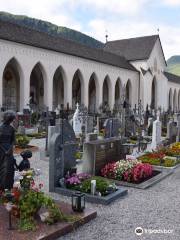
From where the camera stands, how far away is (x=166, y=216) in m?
7.31

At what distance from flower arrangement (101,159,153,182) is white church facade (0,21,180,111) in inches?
777

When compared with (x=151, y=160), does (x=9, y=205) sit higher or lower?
higher

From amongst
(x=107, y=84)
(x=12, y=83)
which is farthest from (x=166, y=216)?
(x=107, y=84)

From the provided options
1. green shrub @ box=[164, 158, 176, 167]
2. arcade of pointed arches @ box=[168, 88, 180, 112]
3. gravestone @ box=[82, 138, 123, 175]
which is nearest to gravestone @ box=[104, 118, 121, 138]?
green shrub @ box=[164, 158, 176, 167]

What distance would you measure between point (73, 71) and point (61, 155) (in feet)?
91.4

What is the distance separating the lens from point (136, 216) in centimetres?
728

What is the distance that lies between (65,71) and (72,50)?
3.46m

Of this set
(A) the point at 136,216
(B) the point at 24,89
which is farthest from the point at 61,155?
(B) the point at 24,89

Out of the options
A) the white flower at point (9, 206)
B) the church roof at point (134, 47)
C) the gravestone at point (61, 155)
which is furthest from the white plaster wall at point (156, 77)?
the white flower at point (9, 206)

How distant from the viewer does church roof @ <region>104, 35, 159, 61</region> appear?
5178 cm

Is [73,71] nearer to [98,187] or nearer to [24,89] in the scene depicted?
[24,89]

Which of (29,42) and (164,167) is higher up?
(29,42)

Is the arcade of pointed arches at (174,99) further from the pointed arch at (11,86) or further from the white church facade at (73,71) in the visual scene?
the pointed arch at (11,86)

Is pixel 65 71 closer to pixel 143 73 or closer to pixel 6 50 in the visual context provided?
pixel 6 50
